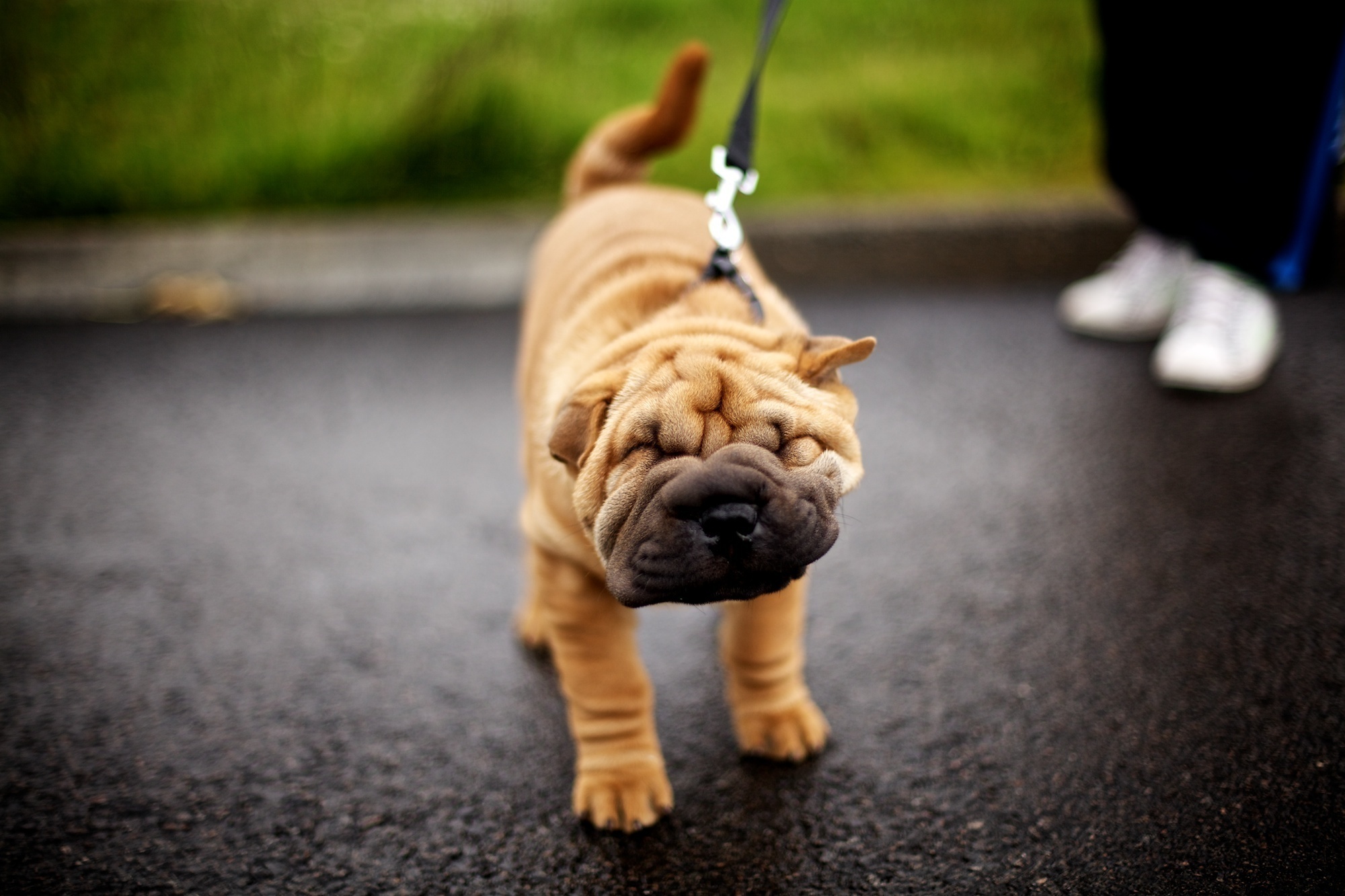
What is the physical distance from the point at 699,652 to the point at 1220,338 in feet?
7.47

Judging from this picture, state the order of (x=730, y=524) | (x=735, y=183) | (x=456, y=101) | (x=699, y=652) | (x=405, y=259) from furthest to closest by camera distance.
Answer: (x=456, y=101), (x=405, y=259), (x=699, y=652), (x=735, y=183), (x=730, y=524)

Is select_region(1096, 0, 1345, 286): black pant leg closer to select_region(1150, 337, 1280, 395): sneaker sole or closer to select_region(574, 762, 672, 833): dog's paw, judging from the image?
select_region(1150, 337, 1280, 395): sneaker sole

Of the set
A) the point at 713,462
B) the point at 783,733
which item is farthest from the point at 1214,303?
the point at 713,462

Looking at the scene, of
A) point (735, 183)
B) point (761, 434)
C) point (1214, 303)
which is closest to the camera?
point (761, 434)

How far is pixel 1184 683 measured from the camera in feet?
6.75

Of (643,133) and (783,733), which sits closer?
(783,733)

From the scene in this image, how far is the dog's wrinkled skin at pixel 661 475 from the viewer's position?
1445 mm

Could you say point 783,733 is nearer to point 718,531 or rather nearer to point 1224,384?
point 718,531

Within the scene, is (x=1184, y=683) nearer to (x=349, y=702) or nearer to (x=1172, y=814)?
(x=1172, y=814)

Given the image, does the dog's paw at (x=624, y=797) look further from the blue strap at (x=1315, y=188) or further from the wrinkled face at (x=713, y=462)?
the blue strap at (x=1315, y=188)

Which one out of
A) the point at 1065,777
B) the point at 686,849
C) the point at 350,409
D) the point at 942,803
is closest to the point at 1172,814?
the point at 1065,777

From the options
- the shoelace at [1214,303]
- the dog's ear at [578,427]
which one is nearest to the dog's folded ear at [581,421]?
the dog's ear at [578,427]

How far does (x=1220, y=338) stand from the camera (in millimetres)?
3309

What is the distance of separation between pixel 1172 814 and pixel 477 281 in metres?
3.59
